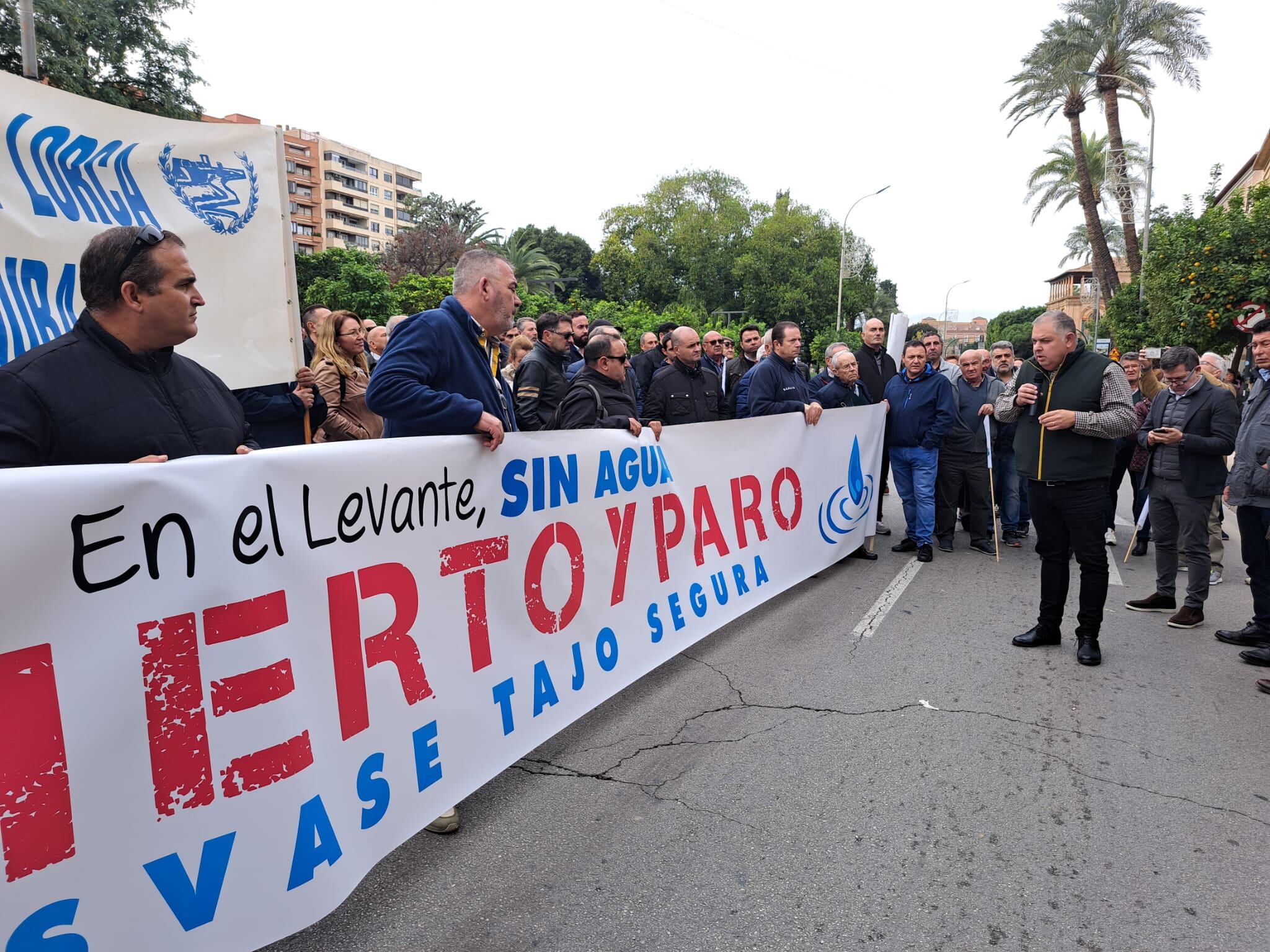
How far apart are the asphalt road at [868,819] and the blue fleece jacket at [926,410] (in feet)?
10.0

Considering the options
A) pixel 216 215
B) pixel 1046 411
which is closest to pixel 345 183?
pixel 216 215

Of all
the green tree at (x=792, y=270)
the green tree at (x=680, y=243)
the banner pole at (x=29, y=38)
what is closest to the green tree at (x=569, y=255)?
the green tree at (x=680, y=243)

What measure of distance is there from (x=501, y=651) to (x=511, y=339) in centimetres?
556

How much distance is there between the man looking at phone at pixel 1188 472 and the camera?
561cm

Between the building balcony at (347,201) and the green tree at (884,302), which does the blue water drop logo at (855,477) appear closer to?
the green tree at (884,302)

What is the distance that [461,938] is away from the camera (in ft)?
7.86

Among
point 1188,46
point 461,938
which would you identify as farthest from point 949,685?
point 1188,46

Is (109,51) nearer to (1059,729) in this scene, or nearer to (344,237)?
(1059,729)

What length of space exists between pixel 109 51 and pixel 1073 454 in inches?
1147

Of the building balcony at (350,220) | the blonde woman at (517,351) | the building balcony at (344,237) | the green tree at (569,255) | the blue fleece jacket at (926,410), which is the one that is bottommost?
the blue fleece jacket at (926,410)

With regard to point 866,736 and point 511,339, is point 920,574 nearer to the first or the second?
point 866,736

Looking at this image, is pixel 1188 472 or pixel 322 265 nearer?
pixel 1188 472

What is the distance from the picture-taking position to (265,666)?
221 cm

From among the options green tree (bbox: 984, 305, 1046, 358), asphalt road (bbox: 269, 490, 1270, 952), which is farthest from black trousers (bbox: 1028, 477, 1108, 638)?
green tree (bbox: 984, 305, 1046, 358)
